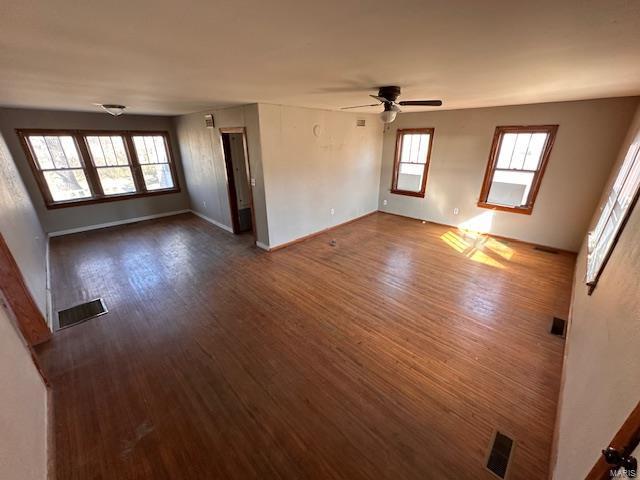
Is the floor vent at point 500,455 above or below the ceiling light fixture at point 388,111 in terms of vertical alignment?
below

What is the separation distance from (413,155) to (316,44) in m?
A: 5.14

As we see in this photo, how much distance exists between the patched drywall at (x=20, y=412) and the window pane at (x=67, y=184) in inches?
186

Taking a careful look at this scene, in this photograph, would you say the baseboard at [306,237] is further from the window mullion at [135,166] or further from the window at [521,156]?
the window mullion at [135,166]

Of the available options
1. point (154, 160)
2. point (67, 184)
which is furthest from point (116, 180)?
point (154, 160)

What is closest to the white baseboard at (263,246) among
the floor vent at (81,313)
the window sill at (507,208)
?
the floor vent at (81,313)

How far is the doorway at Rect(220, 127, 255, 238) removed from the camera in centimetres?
488

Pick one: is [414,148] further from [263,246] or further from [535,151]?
[263,246]

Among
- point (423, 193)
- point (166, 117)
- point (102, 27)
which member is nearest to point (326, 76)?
point (102, 27)

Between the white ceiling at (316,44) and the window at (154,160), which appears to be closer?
the white ceiling at (316,44)

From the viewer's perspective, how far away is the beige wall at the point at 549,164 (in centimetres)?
381

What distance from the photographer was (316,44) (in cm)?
147

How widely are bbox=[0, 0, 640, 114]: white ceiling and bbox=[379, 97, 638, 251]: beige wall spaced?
165 centimetres

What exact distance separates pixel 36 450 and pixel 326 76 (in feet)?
10.8

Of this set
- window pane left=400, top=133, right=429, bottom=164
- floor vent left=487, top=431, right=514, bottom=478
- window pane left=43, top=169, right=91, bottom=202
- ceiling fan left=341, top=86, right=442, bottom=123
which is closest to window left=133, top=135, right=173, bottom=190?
window pane left=43, top=169, right=91, bottom=202
